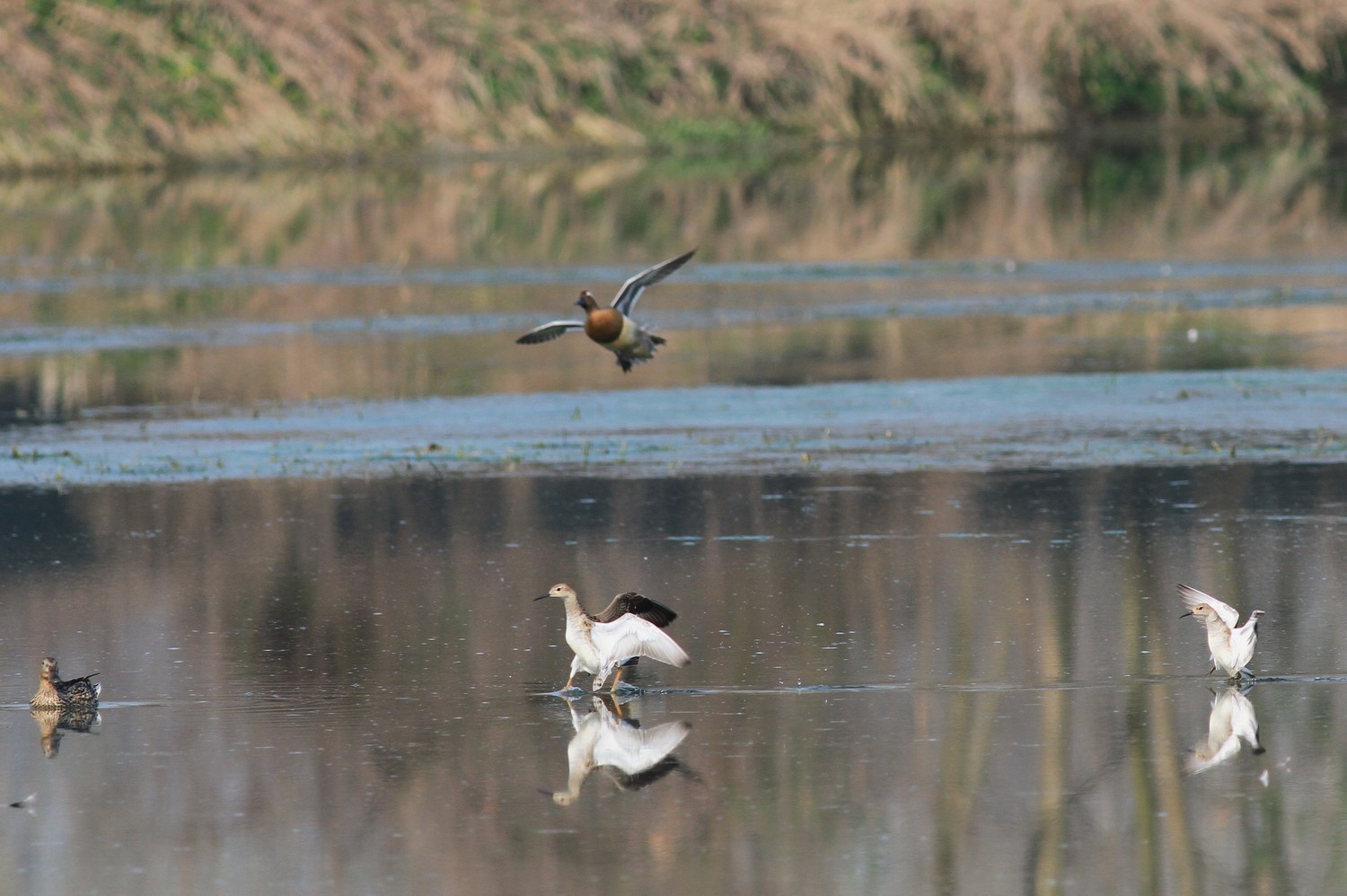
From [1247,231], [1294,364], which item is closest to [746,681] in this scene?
[1294,364]

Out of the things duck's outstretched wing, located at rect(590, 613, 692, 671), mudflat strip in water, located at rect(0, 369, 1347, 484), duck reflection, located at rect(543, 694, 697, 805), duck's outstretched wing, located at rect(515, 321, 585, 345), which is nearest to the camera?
duck reflection, located at rect(543, 694, 697, 805)

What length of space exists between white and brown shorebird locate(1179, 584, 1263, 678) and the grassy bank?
127ft

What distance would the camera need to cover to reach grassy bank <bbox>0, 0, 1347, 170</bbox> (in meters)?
47.4

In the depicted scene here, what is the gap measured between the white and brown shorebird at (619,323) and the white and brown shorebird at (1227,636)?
288cm

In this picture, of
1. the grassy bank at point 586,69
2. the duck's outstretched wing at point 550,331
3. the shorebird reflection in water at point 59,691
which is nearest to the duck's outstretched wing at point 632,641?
the shorebird reflection in water at point 59,691

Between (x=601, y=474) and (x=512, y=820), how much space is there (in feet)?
23.0

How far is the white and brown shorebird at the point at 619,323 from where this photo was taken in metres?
11.1

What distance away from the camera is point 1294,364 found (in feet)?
61.8

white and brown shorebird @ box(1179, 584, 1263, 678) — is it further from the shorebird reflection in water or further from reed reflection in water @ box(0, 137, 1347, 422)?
reed reflection in water @ box(0, 137, 1347, 422)

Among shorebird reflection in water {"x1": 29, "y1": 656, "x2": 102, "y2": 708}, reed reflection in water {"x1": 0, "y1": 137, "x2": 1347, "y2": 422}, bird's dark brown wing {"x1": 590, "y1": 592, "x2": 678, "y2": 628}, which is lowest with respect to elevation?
shorebird reflection in water {"x1": 29, "y1": 656, "x2": 102, "y2": 708}

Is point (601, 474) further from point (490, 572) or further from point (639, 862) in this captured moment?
point (639, 862)

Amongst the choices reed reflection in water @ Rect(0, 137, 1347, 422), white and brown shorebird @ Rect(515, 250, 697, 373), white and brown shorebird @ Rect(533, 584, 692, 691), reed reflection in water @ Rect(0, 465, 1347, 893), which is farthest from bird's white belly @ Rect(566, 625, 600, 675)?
reed reflection in water @ Rect(0, 137, 1347, 422)

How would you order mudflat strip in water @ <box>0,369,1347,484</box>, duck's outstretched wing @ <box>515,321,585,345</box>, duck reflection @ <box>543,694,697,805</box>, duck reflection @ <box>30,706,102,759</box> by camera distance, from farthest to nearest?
mudflat strip in water @ <box>0,369,1347,484</box>, duck's outstretched wing @ <box>515,321,585,345</box>, duck reflection @ <box>30,706,102,759</box>, duck reflection @ <box>543,694,697,805</box>

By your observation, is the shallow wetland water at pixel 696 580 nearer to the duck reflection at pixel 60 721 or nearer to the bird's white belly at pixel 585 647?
the duck reflection at pixel 60 721
